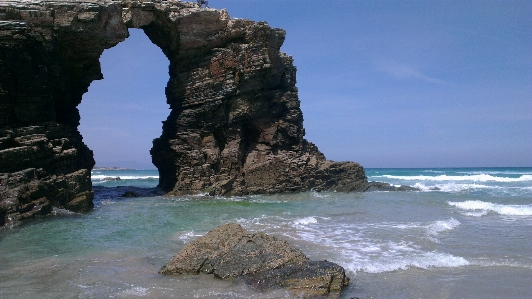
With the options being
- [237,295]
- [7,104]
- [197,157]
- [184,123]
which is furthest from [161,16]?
[237,295]

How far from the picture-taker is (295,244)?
9.91 metres

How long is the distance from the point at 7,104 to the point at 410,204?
684 inches

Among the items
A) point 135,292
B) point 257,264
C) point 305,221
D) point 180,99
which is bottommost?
point 135,292

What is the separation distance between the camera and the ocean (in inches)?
260

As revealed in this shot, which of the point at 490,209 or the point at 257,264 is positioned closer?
the point at 257,264

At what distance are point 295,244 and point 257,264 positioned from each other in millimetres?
2853

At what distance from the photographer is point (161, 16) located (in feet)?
69.4

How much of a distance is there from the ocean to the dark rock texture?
25 centimetres

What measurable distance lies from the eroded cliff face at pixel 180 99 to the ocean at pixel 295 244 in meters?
3.37

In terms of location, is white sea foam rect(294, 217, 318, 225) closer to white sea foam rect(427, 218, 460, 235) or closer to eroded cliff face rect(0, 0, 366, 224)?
white sea foam rect(427, 218, 460, 235)

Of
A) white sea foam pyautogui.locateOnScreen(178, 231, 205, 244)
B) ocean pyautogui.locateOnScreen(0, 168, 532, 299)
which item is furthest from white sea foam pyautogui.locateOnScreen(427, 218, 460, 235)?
white sea foam pyautogui.locateOnScreen(178, 231, 205, 244)

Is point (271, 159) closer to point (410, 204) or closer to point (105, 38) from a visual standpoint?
point (410, 204)

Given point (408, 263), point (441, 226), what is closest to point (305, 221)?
point (441, 226)

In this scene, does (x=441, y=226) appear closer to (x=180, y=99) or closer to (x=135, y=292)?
(x=135, y=292)
